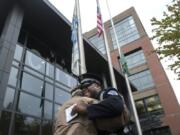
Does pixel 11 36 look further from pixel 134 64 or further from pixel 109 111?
pixel 134 64

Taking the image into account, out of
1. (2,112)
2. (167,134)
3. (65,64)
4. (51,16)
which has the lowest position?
(2,112)

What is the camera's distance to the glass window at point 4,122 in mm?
7293

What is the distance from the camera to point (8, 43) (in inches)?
333

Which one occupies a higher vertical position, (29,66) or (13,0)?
(13,0)

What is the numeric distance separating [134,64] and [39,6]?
2066cm

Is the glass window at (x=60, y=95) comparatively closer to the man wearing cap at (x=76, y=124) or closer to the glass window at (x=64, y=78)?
the glass window at (x=64, y=78)

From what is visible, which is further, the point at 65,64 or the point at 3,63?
the point at 65,64

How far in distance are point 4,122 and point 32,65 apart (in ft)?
10.9

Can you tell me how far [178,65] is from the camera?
33.0 feet

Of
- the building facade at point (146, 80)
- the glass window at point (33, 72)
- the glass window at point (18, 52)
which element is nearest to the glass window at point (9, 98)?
the glass window at point (33, 72)

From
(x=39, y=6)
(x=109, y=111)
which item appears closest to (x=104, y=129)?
(x=109, y=111)

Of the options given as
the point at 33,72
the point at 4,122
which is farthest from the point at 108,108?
the point at 33,72

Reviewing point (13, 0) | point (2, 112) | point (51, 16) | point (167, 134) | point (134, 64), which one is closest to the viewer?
point (2, 112)

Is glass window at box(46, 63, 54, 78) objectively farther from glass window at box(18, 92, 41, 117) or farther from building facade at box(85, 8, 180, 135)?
building facade at box(85, 8, 180, 135)
